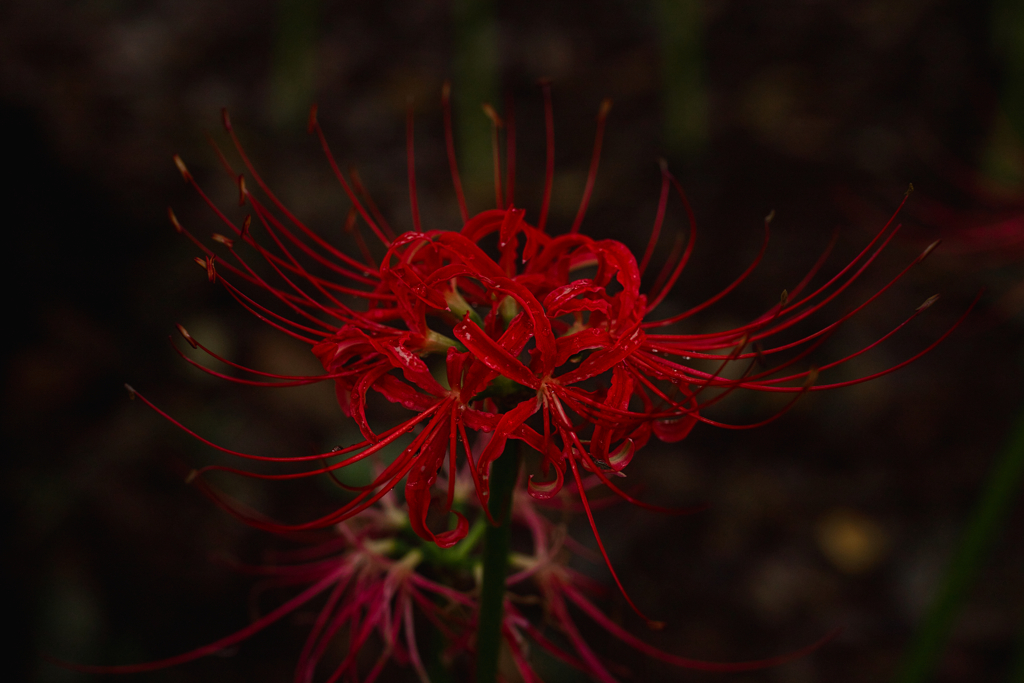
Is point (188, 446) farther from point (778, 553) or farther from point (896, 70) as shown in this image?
point (896, 70)

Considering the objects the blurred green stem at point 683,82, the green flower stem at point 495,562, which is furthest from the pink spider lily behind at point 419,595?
the blurred green stem at point 683,82

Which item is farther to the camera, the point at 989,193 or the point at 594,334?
the point at 989,193

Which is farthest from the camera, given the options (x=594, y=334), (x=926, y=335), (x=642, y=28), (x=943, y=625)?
(x=642, y=28)

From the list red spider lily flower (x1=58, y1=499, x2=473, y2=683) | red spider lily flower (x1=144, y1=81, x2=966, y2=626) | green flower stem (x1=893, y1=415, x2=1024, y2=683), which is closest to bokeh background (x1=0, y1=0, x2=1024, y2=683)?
green flower stem (x1=893, y1=415, x2=1024, y2=683)

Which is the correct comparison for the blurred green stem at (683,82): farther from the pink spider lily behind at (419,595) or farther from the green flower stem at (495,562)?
the green flower stem at (495,562)

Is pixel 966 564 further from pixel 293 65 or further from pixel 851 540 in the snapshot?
pixel 293 65

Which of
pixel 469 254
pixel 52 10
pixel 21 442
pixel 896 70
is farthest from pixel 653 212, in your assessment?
pixel 52 10

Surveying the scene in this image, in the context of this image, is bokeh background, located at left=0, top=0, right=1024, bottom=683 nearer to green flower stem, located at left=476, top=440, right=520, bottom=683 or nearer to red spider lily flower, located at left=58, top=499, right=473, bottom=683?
red spider lily flower, located at left=58, top=499, right=473, bottom=683
